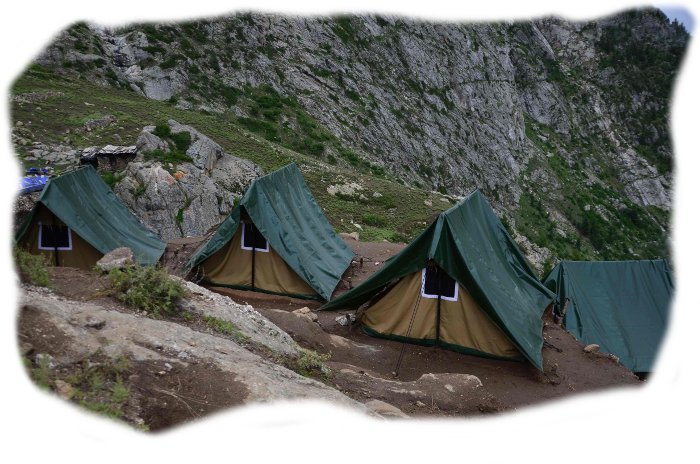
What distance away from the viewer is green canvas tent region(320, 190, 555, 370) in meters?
8.64

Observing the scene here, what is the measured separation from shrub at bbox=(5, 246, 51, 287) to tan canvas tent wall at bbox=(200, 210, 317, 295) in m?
7.47

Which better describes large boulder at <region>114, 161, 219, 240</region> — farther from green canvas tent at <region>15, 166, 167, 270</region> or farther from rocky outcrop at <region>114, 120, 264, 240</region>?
green canvas tent at <region>15, 166, 167, 270</region>

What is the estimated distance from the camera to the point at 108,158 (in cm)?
1828

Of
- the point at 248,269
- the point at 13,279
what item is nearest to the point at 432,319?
the point at 248,269

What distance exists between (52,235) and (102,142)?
1117 cm

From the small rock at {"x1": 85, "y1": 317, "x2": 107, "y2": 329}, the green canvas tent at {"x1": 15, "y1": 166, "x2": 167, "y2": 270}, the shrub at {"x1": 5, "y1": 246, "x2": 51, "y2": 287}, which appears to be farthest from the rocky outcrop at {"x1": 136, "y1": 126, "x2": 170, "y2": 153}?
the small rock at {"x1": 85, "y1": 317, "x2": 107, "y2": 329}

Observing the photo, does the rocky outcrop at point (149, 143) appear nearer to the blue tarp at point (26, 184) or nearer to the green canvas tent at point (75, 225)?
the blue tarp at point (26, 184)

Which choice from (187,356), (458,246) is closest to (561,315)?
(458,246)

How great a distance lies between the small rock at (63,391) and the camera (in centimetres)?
253

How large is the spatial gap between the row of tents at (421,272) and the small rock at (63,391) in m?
6.73

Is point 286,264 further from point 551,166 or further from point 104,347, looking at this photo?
point 551,166

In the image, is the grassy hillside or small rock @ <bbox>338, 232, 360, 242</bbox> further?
the grassy hillside

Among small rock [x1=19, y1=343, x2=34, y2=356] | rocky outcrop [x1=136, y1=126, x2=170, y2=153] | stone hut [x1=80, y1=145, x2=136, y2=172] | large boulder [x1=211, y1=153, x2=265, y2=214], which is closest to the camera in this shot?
small rock [x1=19, y1=343, x2=34, y2=356]

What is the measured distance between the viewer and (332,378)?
556 centimetres
